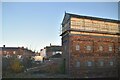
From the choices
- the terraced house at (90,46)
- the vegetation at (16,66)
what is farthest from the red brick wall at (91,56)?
the vegetation at (16,66)

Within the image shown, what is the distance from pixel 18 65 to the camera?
803 inches

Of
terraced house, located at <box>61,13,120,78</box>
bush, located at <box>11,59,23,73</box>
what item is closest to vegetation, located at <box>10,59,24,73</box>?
bush, located at <box>11,59,23,73</box>

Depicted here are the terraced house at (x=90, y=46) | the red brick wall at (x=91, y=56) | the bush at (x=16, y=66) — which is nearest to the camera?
the red brick wall at (x=91, y=56)

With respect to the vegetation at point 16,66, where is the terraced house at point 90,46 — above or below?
above

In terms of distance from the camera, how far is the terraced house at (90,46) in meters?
18.3

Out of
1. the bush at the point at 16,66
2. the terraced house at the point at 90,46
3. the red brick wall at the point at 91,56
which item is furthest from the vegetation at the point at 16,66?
the red brick wall at the point at 91,56

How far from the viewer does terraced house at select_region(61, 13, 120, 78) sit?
60.2ft

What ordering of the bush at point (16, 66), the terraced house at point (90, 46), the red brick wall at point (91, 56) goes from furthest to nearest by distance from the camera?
1. the bush at point (16, 66)
2. the terraced house at point (90, 46)
3. the red brick wall at point (91, 56)

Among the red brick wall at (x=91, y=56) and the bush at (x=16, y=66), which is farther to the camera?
the bush at (x=16, y=66)

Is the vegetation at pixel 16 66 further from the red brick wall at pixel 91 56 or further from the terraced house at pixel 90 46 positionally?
the red brick wall at pixel 91 56

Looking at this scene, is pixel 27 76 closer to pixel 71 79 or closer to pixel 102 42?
pixel 71 79

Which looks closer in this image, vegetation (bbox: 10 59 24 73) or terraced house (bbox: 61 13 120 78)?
terraced house (bbox: 61 13 120 78)

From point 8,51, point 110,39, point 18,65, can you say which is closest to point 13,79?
point 18,65

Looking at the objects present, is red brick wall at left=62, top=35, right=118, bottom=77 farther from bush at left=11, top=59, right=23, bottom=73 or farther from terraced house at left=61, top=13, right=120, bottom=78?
bush at left=11, top=59, right=23, bottom=73
